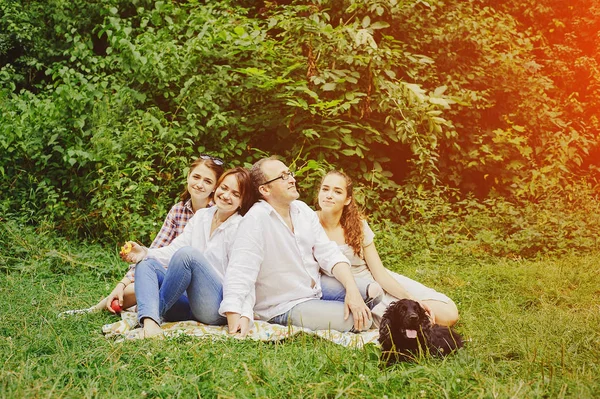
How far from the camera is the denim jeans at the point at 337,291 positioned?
3.85 metres

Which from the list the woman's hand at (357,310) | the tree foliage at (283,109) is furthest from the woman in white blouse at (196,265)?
the tree foliage at (283,109)

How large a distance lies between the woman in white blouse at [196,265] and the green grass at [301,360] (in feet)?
1.25

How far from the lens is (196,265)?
11.7 feet

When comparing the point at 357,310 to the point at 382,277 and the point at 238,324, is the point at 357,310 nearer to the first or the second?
the point at 382,277

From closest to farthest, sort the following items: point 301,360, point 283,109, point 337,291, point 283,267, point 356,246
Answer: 1. point 301,360
2. point 283,267
3. point 337,291
4. point 356,246
5. point 283,109

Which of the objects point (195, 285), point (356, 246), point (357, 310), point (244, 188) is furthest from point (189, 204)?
point (357, 310)

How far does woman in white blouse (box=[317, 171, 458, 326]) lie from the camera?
397 centimetres

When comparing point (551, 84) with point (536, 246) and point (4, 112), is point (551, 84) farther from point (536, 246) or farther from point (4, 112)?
point (4, 112)

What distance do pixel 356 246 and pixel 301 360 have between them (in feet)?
4.51

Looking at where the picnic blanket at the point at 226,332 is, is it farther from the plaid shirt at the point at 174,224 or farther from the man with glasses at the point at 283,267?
the plaid shirt at the point at 174,224

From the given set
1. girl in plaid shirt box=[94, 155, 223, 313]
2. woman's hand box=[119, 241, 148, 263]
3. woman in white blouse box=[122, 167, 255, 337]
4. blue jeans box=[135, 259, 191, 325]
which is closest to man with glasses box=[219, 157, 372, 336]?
woman in white blouse box=[122, 167, 255, 337]

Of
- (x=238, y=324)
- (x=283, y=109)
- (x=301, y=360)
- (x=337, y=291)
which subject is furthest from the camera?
(x=283, y=109)

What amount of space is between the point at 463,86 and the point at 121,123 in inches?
175

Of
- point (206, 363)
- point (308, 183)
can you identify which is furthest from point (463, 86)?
point (206, 363)
